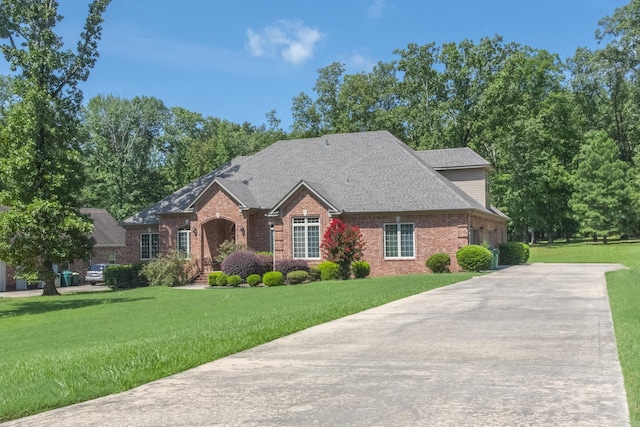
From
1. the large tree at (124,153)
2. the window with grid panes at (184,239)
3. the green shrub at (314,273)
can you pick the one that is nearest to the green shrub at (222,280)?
the green shrub at (314,273)

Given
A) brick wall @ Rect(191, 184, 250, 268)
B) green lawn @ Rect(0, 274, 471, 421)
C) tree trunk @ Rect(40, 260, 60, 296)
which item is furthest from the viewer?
brick wall @ Rect(191, 184, 250, 268)

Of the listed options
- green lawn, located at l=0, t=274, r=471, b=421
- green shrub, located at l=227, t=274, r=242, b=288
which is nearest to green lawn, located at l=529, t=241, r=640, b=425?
green lawn, located at l=0, t=274, r=471, b=421

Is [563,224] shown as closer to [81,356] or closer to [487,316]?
[487,316]

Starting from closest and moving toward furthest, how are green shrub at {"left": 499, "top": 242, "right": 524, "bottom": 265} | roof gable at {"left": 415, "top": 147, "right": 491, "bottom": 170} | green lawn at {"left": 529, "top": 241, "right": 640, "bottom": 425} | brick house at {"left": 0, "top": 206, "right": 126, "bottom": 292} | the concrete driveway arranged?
the concrete driveway
green lawn at {"left": 529, "top": 241, "right": 640, "bottom": 425}
roof gable at {"left": 415, "top": 147, "right": 491, "bottom": 170}
green shrub at {"left": 499, "top": 242, "right": 524, "bottom": 265}
brick house at {"left": 0, "top": 206, "right": 126, "bottom": 292}

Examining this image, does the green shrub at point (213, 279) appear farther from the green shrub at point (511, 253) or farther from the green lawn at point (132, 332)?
the green shrub at point (511, 253)

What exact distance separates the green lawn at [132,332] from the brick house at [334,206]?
6576mm

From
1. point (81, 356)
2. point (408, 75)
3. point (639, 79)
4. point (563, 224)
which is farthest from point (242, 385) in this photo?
point (563, 224)

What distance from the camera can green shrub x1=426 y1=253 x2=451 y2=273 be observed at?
92.4ft

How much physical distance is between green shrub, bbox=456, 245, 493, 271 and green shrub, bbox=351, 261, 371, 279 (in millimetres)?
4273

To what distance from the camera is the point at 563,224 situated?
68.6 meters

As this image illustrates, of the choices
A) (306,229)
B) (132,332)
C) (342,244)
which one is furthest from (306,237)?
(132,332)

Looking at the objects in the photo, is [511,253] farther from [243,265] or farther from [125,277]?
[125,277]

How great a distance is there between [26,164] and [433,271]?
1901 cm

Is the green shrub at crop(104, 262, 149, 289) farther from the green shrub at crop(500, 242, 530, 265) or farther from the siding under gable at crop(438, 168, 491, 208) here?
the green shrub at crop(500, 242, 530, 265)
